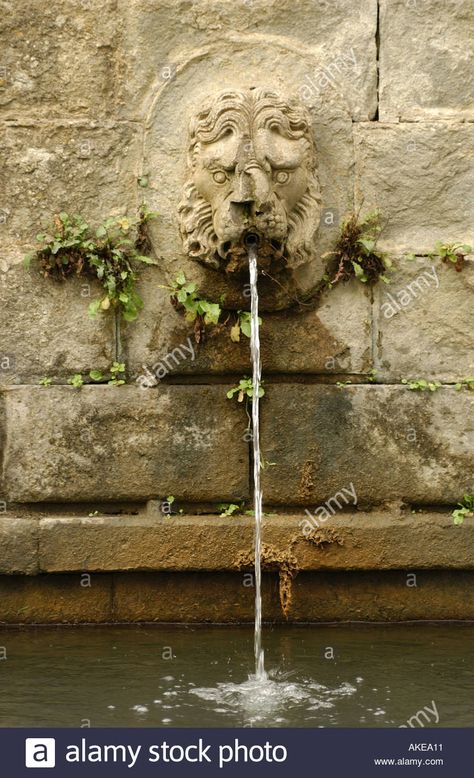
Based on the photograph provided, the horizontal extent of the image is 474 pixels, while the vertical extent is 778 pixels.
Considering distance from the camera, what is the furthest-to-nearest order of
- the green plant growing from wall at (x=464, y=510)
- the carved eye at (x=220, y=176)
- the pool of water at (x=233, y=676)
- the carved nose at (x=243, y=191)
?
the green plant growing from wall at (x=464, y=510), the carved eye at (x=220, y=176), the carved nose at (x=243, y=191), the pool of water at (x=233, y=676)

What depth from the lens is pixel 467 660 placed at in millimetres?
4645

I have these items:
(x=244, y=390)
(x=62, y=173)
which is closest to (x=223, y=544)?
(x=244, y=390)

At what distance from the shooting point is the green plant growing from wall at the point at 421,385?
5.27 meters

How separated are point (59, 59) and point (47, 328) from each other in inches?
49.3

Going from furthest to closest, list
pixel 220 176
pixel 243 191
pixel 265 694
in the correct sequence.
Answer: pixel 220 176, pixel 243 191, pixel 265 694

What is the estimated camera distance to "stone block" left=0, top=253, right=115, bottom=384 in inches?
206

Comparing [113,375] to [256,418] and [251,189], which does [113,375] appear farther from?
[251,189]

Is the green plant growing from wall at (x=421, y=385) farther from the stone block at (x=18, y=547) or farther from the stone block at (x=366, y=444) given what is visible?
the stone block at (x=18, y=547)

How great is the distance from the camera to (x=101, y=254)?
5199mm

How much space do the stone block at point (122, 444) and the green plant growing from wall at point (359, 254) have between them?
82 centimetres

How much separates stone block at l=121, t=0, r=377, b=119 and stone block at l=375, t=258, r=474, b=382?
99 centimetres

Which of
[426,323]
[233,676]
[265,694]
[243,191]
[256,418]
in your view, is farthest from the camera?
[426,323]

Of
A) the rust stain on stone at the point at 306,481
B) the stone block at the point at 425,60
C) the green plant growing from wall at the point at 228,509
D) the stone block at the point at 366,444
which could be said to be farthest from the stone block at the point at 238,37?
the green plant growing from wall at the point at 228,509
